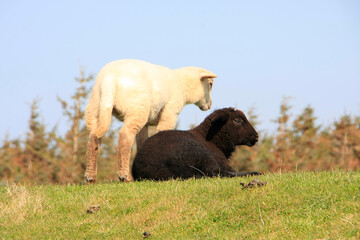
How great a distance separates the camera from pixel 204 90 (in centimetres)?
1538

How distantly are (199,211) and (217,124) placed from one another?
4218 millimetres

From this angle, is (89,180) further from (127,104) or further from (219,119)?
(219,119)

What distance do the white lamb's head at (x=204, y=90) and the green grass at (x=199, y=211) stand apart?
679 cm

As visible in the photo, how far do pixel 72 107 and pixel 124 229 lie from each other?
836 inches

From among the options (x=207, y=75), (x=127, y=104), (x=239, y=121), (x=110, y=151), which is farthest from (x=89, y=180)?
(x=110, y=151)

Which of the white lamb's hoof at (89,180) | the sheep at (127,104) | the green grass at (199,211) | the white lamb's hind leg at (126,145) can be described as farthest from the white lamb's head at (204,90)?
the green grass at (199,211)

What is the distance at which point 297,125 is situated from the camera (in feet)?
95.9

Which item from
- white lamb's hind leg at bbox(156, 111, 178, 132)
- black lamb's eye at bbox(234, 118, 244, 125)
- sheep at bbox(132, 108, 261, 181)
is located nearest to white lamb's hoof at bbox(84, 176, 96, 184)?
sheep at bbox(132, 108, 261, 181)

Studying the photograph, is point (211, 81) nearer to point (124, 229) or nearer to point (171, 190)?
point (171, 190)

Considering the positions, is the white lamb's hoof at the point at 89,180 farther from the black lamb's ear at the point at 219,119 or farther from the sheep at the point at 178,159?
the black lamb's ear at the point at 219,119

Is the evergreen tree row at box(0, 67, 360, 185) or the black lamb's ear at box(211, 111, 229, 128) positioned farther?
the evergreen tree row at box(0, 67, 360, 185)

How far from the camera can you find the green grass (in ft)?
19.5

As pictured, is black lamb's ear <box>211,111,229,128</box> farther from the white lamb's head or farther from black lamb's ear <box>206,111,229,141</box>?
the white lamb's head

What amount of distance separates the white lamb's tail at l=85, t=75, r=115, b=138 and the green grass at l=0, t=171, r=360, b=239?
2303mm
